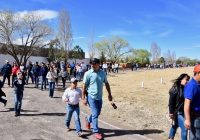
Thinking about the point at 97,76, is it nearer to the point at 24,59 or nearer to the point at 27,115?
the point at 27,115

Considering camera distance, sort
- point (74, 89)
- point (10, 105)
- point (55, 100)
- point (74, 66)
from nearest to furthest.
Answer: point (74, 89) < point (10, 105) < point (55, 100) < point (74, 66)

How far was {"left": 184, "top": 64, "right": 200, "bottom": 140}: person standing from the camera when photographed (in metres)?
6.15

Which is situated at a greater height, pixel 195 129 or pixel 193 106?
pixel 193 106

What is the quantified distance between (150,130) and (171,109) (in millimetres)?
3265

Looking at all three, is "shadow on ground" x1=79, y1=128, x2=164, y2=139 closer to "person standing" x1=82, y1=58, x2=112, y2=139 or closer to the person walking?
"person standing" x1=82, y1=58, x2=112, y2=139

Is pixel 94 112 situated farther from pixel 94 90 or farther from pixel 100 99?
pixel 94 90

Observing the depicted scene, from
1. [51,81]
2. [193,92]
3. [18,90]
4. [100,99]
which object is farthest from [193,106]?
[51,81]

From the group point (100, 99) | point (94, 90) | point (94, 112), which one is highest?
point (94, 90)

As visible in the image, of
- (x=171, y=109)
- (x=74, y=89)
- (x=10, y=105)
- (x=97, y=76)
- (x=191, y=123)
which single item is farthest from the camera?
(x=10, y=105)

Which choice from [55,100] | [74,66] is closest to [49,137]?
[55,100]

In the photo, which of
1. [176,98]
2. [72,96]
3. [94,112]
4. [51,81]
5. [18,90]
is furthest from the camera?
[51,81]

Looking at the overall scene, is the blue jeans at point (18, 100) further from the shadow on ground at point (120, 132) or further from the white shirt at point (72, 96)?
the shadow on ground at point (120, 132)

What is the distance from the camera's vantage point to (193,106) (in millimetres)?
6281

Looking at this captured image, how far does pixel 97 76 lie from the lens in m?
9.62
